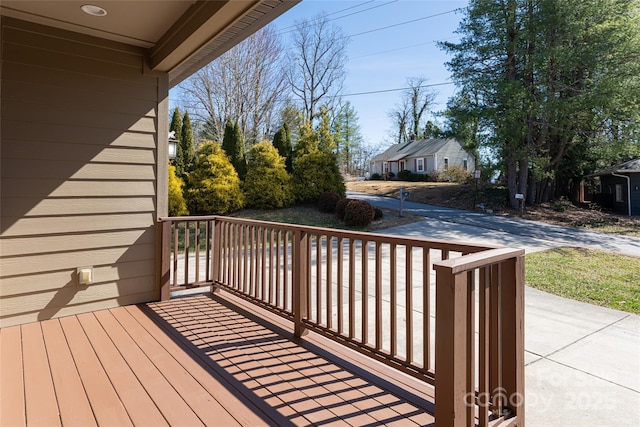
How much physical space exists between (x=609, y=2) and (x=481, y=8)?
373cm

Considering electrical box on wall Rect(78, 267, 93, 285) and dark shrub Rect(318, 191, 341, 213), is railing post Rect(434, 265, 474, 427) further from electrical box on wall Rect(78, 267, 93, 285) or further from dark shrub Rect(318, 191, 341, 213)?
dark shrub Rect(318, 191, 341, 213)

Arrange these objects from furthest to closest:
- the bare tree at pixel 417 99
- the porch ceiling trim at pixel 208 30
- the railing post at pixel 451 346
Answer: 1. the bare tree at pixel 417 99
2. the porch ceiling trim at pixel 208 30
3. the railing post at pixel 451 346

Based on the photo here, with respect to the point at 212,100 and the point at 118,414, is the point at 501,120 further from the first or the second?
the point at 118,414

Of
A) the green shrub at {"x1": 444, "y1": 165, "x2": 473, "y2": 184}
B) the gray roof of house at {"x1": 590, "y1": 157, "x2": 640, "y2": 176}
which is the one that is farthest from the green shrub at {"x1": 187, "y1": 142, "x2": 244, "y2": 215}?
the gray roof of house at {"x1": 590, "y1": 157, "x2": 640, "y2": 176}

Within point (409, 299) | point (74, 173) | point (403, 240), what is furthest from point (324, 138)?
point (409, 299)

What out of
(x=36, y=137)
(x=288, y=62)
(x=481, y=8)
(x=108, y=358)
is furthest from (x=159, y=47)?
(x=288, y=62)

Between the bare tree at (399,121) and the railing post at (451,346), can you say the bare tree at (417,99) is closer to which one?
the bare tree at (399,121)

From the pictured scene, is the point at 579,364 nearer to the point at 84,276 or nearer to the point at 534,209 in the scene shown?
the point at 84,276

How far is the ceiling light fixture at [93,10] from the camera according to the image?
266 cm

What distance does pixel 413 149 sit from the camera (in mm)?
28297

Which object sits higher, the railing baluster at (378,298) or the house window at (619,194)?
the house window at (619,194)

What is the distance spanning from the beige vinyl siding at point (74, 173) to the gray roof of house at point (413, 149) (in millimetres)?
24176

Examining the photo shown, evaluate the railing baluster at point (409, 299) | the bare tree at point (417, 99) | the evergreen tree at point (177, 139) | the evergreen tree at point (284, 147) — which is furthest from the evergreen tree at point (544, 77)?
the bare tree at point (417, 99)

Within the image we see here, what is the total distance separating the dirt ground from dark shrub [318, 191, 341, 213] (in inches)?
248
